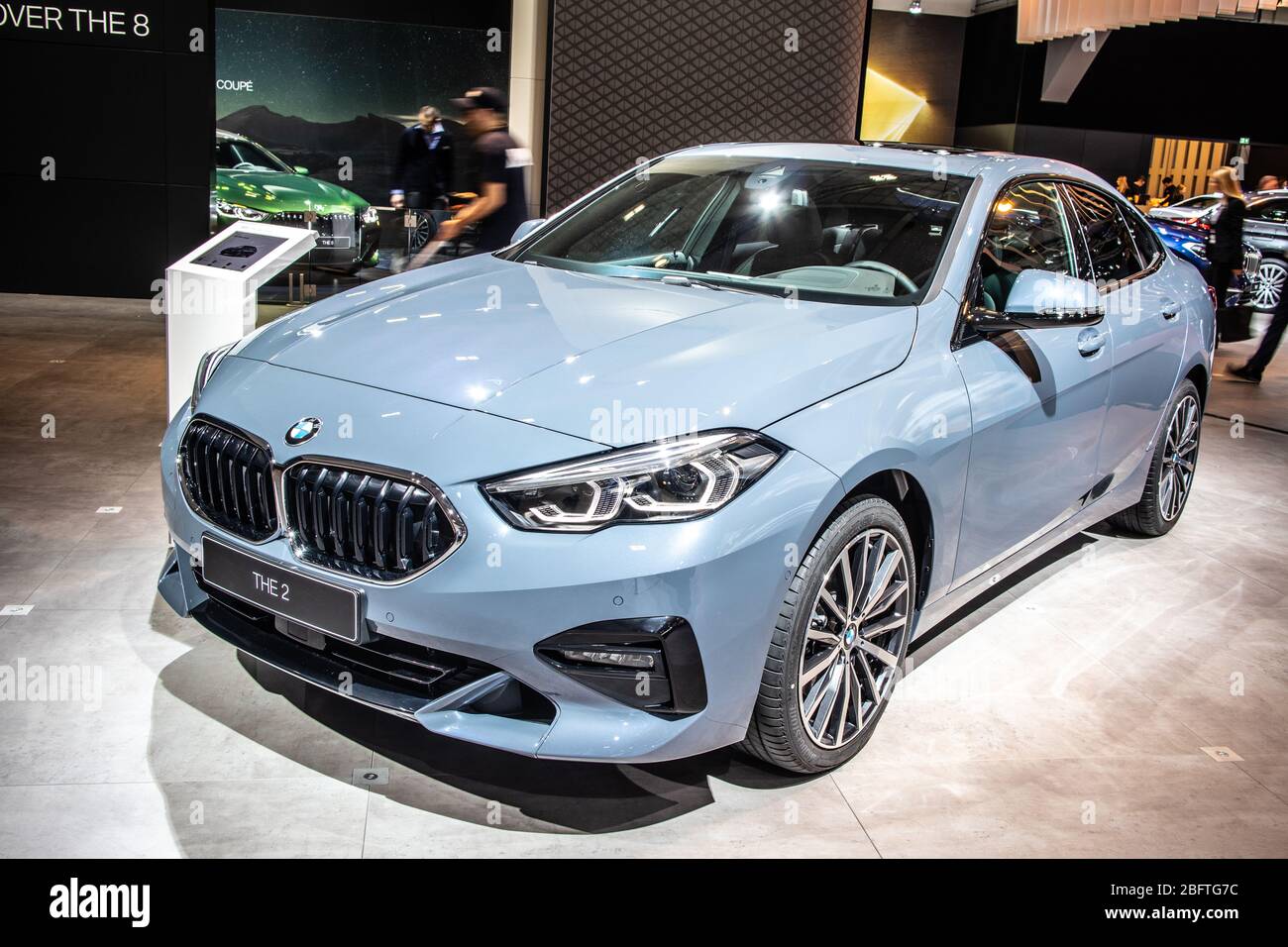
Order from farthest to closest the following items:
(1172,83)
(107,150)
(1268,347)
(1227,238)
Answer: (1172,83)
(107,150)
(1227,238)
(1268,347)

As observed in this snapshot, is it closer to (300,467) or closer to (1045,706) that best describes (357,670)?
(300,467)

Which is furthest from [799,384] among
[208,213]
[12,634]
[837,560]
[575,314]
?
[208,213]

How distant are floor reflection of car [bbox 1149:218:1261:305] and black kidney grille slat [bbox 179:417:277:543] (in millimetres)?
10534

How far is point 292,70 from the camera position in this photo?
11.6 m

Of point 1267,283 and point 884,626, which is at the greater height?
point 884,626

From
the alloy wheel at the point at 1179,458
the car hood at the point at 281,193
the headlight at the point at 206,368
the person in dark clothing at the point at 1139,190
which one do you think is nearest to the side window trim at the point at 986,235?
the alloy wheel at the point at 1179,458

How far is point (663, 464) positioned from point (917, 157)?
1.81m

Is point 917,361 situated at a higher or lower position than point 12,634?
higher

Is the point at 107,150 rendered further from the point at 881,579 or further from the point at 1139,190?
the point at 1139,190

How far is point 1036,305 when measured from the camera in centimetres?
299

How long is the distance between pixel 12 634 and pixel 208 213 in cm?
758

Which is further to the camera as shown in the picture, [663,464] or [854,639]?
[854,639]

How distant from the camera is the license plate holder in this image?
2289mm

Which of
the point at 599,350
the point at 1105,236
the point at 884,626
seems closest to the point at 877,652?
the point at 884,626
